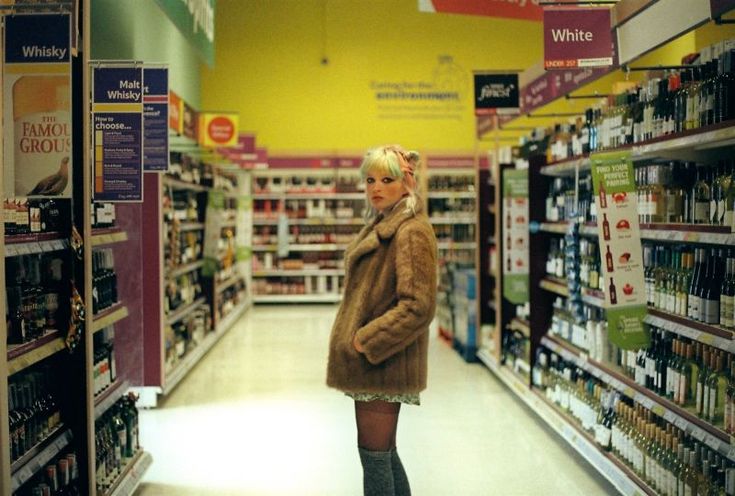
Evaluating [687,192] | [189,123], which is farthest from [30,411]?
[189,123]

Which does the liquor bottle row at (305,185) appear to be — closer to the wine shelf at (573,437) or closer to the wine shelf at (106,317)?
the wine shelf at (573,437)

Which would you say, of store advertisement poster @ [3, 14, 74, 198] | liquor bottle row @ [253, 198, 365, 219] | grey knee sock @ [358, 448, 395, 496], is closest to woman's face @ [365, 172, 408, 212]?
grey knee sock @ [358, 448, 395, 496]

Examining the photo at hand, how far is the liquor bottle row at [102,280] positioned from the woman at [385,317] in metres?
1.83

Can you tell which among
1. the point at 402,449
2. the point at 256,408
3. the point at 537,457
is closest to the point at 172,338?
the point at 256,408

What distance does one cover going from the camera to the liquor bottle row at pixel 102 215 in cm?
449

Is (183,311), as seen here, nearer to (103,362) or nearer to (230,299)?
(103,362)

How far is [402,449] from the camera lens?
18.1 ft

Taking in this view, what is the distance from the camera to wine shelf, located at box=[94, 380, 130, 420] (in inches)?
161

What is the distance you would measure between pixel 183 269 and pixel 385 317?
5.91 metres

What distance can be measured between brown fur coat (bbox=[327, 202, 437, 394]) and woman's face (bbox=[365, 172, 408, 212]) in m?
0.04

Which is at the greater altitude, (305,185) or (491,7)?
(491,7)

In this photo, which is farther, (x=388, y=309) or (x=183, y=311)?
(x=183, y=311)

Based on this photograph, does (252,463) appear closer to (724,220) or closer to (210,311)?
(724,220)

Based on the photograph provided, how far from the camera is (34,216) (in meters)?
3.39
